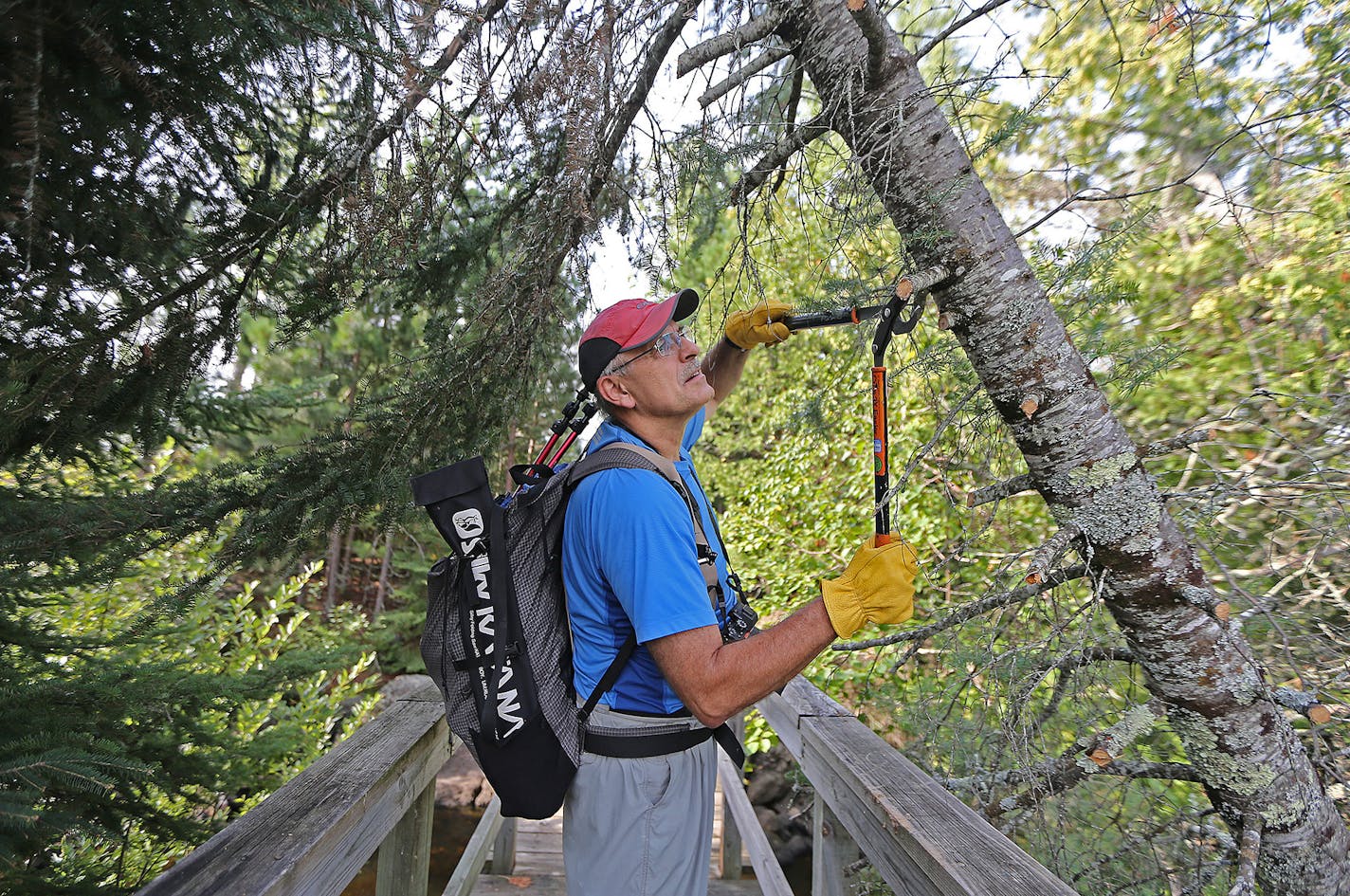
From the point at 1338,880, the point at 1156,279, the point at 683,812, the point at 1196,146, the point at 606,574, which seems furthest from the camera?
the point at 1156,279

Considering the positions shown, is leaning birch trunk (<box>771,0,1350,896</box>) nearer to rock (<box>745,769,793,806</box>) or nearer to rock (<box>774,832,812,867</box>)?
rock (<box>774,832,812,867</box>)

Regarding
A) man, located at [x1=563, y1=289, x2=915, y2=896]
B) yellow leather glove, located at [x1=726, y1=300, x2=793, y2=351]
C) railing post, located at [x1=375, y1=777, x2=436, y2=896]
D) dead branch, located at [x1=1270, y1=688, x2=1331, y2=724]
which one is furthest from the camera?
yellow leather glove, located at [x1=726, y1=300, x2=793, y2=351]

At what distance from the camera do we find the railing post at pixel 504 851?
13.8 ft

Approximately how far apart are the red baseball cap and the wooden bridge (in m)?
1.03

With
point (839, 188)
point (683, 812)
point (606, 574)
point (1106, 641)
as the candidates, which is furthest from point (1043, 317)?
point (683, 812)

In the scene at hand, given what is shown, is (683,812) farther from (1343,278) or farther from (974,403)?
(1343,278)

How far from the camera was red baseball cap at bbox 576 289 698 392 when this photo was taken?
1.81 meters

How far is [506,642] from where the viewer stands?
150 centimetres

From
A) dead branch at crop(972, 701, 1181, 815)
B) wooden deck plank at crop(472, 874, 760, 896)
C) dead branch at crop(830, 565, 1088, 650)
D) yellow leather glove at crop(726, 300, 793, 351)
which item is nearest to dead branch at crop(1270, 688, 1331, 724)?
dead branch at crop(972, 701, 1181, 815)

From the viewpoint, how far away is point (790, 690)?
2656 millimetres

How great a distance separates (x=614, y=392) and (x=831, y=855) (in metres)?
1.47

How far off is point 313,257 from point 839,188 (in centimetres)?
157

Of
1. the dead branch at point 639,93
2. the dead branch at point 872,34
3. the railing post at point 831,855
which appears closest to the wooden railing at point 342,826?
the railing post at point 831,855

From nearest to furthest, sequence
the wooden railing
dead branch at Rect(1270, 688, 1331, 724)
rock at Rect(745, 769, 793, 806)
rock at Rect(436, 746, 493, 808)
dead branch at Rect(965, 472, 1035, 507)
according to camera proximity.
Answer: the wooden railing → dead branch at Rect(1270, 688, 1331, 724) → dead branch at Rect(965, 472, 1035, 507) → rock at Rect(745, 769, 793, 806) → rock at Rect(436, 746, 493, 808)
